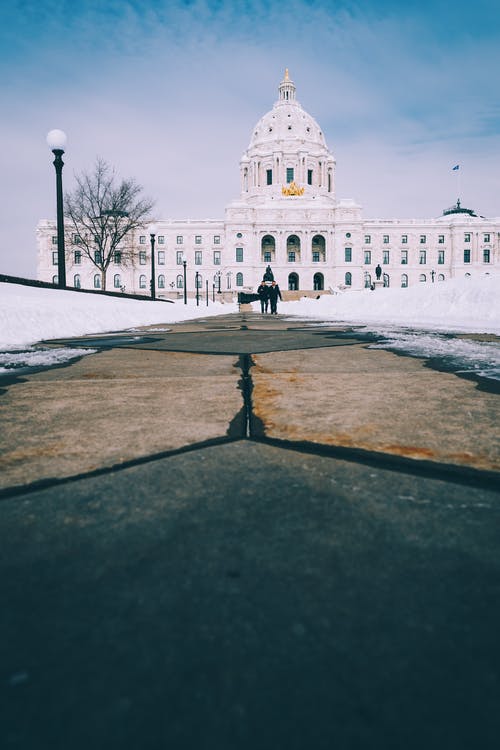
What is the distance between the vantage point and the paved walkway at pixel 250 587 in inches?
21.4

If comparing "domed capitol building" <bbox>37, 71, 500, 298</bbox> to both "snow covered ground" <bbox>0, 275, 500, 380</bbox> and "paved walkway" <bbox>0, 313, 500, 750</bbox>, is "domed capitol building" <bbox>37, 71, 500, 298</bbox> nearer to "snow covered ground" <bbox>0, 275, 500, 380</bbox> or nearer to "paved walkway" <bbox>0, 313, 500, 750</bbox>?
"snow covered ground" <bbox>0, 275, 500, 380</bbox>

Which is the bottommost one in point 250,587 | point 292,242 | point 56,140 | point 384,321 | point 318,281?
point 250,587

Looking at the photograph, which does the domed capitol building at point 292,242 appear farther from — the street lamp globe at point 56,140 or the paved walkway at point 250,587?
the paved walkway at point 250,587

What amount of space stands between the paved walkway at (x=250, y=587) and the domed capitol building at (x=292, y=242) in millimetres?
70844

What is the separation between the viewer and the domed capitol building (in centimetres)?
7469

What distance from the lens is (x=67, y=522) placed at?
99 cm

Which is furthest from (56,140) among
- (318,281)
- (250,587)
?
(318,281)

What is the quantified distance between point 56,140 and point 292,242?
231 feet

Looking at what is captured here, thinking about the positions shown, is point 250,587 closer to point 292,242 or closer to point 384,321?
point 384,321

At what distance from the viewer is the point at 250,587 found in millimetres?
765

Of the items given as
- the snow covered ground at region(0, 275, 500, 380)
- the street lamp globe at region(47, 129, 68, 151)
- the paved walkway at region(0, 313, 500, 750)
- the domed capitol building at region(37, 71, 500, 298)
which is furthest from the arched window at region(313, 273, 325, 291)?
the paved walkway at region(0, 313, 500, 750)

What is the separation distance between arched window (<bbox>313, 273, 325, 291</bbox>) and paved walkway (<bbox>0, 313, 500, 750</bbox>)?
7896 cm

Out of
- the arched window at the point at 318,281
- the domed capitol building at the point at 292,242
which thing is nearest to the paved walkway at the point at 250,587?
the domed capitol building at the point at 292,242

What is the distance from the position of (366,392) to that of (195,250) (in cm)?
7861
